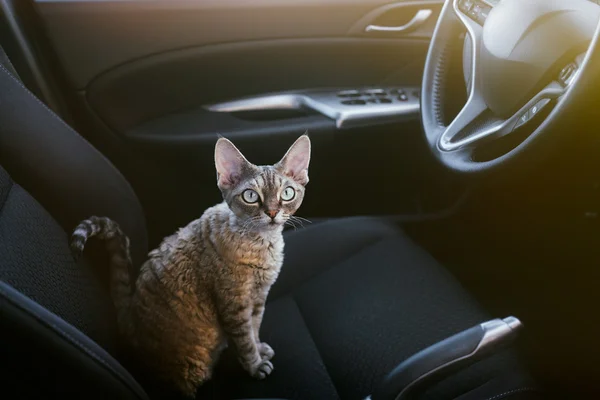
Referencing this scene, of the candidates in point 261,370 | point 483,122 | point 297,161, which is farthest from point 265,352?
point 483,122

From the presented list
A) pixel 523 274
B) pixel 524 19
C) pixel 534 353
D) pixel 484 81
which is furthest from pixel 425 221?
pixel 524 19

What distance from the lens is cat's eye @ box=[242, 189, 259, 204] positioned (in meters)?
0.96

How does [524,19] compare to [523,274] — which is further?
[523,274]

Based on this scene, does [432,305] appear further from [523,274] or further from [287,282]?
[523,274]

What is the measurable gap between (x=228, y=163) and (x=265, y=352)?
442 mm

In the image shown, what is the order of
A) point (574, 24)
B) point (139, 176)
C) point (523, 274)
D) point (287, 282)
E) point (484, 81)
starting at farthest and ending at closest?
point (523, 274) < point (139, 176) < point (287, 282) < point (484, 81) < point (574, 24)

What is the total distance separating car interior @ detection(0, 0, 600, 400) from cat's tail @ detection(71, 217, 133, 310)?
0.15 feet

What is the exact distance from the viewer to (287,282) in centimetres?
Answer: 131

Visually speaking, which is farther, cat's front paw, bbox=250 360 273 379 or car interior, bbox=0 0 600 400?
cat's front paw, bbox=250 360 273 379

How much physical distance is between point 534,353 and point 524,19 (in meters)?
1.00

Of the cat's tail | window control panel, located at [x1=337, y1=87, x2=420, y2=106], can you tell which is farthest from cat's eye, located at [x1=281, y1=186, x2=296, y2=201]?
window control panel, located at [x1=337, y1=87, x2=420, y2=106]

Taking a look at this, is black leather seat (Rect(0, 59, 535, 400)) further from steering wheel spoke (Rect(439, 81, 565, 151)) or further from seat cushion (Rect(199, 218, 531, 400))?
steering wheel spoke (Rect(439, 81, 565, 151))

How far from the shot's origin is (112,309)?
1037 millimetres

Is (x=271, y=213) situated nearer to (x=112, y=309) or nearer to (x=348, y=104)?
(x=112, y=309)
